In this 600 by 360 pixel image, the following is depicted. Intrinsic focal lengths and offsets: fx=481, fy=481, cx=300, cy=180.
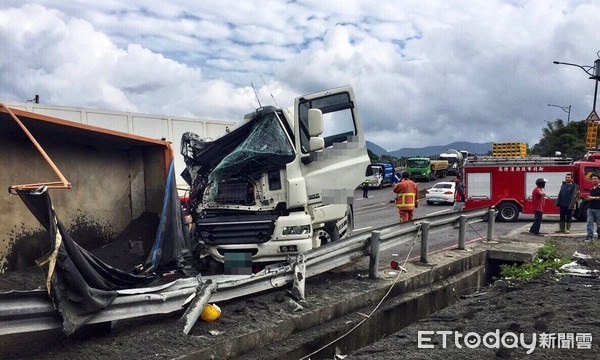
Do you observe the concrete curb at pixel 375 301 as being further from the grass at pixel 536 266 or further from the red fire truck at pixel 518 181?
the red fire truck at pixel 518 181

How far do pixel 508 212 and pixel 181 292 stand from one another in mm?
14461

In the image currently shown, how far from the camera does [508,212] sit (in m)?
16.3

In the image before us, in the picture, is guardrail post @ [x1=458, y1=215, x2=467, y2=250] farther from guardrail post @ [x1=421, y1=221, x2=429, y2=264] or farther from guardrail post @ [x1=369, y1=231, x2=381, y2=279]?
guardrail post @ [x1=369, y1=231, x2=381, y2=279]

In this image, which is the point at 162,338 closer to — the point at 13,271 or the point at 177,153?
the point at 13,271

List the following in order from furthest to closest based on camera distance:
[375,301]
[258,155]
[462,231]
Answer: [462,231] → [258,155] → [375,301]

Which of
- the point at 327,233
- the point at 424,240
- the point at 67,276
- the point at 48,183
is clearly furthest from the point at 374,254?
the point at 48,183

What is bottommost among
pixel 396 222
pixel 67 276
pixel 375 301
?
pixel 375 301

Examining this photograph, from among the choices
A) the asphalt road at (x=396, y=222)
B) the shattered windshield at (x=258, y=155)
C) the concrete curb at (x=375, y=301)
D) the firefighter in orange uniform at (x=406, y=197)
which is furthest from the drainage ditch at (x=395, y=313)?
the firefighter in orange uniform at (x=406, y=197)

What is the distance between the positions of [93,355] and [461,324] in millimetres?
3503

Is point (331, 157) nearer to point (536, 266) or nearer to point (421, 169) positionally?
point (536, 266)

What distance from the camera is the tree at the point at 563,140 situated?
167 ft

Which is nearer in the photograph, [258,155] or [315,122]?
[258,155]

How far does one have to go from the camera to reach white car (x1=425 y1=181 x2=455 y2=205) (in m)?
25.0

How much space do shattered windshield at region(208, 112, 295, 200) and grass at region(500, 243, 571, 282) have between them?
401 cm
